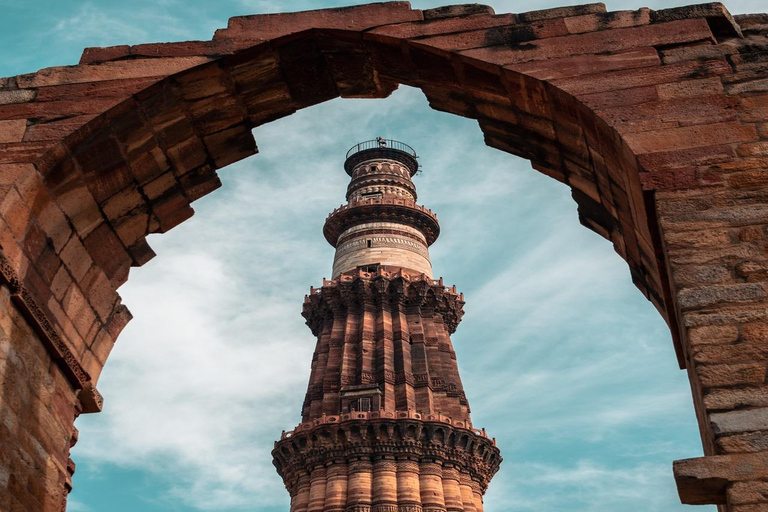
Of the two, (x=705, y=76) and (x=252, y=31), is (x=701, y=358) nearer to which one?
(x=705, y=76)

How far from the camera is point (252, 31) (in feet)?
20.7

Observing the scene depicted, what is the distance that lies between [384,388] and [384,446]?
2.09m

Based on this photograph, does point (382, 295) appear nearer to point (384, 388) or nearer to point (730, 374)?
point (384, 388)

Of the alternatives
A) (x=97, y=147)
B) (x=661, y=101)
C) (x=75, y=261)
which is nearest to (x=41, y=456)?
(x=75, y=261)

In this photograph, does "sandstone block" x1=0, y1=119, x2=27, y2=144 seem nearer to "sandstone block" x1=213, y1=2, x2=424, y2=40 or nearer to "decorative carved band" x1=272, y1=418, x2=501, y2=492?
"sandstone block" x1=213, y1=2, x2=424, y2=40

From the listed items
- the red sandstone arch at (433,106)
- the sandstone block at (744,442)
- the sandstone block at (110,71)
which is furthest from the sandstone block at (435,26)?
the sandstone block at (744,442)

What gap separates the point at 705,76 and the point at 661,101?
0.33 metres

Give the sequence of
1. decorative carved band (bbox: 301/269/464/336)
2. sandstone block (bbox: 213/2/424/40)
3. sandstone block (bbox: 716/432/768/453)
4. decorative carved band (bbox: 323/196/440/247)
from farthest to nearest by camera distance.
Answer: decorative carved band (bbox: 323/196/440/247)
decorative carved band (bbox: 301/269/464/336)
sandstone block (bbox: 213/2/424/40)
sandstone block (bbox: 716/432/768/453)

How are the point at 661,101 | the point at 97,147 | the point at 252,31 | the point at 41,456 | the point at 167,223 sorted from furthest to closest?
1. the point at 167,223
2. the point at 252,31
3. the point at 97,147
4. the point at 41,456
5. the point at 661,101

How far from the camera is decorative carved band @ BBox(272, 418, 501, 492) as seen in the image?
24.8 metres

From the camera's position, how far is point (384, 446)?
24750 mm

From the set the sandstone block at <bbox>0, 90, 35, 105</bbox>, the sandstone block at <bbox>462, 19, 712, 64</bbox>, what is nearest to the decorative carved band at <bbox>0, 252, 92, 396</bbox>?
the sandstone block at <bbox>0, 90, 35, 105</bbox>

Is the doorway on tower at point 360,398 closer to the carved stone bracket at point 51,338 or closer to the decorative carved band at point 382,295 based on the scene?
the decorative carved band at point 382,295

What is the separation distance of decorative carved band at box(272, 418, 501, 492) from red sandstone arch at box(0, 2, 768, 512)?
18676 millimetres
